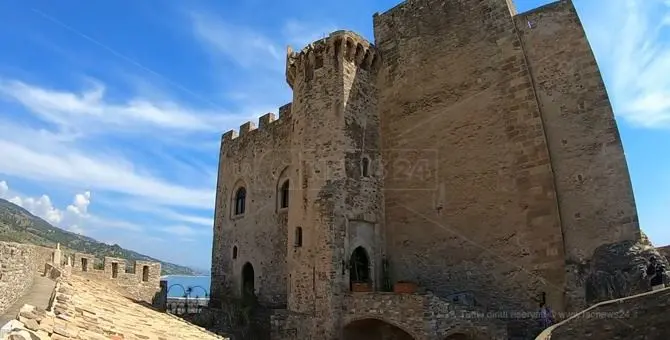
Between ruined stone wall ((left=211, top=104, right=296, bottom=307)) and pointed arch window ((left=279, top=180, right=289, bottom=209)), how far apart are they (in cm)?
13

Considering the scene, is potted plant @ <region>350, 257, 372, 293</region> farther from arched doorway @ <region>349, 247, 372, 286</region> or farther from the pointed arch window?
the pointed arch window

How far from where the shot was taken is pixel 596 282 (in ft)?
39.5

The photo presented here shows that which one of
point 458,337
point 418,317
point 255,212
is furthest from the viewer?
point 255,212

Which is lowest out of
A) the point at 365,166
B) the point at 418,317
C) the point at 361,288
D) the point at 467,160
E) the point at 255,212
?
the point at 418,317

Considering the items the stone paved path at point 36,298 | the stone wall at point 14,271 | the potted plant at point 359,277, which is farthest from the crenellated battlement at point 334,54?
the stone paved path at point 36,298

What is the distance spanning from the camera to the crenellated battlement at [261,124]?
67.5 feet

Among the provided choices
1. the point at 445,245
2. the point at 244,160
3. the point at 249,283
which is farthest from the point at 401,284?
the point at 244,160

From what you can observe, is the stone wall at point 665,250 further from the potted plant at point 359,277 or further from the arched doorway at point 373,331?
the potted plant at point 359,277

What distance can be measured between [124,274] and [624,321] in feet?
63.8

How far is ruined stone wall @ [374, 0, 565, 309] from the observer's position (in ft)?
44.8

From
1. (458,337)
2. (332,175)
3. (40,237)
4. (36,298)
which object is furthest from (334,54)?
(40,237)

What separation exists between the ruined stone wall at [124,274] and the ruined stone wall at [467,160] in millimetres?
12246

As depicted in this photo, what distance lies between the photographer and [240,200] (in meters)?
22.8

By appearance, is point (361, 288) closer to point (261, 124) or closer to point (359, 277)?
point (359, 277)
